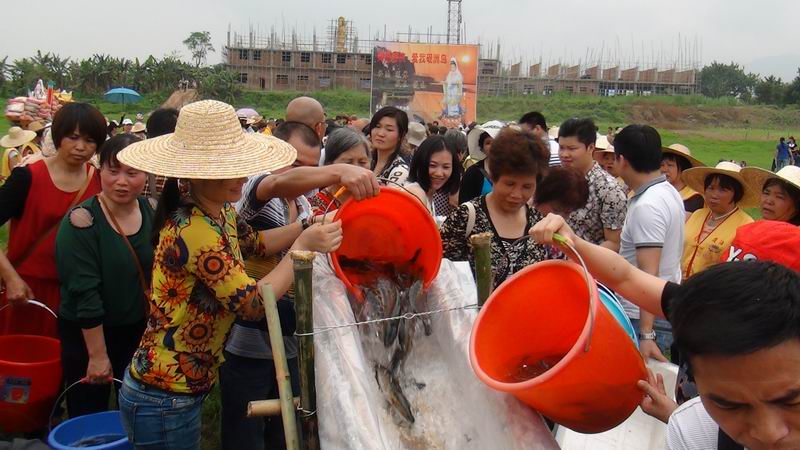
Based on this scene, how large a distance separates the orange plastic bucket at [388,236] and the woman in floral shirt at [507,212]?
12.1 inches

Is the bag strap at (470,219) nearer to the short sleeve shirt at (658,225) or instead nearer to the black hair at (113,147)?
the short sleeve shirt at (658,225)

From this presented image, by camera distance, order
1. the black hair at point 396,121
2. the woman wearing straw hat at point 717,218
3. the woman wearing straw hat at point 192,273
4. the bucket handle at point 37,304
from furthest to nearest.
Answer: the black hair at point 396,121 → the woman wearing straw hat at point 717,218 → the bucket handle at point 37,304 → the woman wearing straw hat at point 192,273

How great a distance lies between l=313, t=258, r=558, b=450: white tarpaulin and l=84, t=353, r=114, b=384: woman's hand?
108 cm

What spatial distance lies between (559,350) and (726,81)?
9910 centimetres

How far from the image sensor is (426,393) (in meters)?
2.66

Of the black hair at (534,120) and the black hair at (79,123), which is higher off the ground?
the black hair at (534,120)

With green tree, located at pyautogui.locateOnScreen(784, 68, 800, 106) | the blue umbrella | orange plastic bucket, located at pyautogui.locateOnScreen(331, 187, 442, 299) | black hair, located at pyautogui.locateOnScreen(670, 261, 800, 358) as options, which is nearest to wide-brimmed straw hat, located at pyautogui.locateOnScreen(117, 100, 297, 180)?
orange plastic bucket, located at pyautogui.locateOnScreen(331, 187, 442, 299)

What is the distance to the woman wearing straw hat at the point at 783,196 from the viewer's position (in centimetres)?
413

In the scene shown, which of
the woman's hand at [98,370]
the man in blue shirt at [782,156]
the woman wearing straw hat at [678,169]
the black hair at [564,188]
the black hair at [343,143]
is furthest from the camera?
the man in blue shirt at [782,156]

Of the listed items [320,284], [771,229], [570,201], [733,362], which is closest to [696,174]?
[570,201]

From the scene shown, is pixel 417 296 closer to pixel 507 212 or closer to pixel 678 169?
pixel 507 212

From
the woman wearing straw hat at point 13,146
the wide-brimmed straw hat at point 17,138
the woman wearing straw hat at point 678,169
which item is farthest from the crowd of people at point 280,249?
the wide-brimmed straw hat at point 17,138

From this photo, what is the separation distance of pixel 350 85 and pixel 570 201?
200ft

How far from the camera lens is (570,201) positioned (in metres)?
3.96
